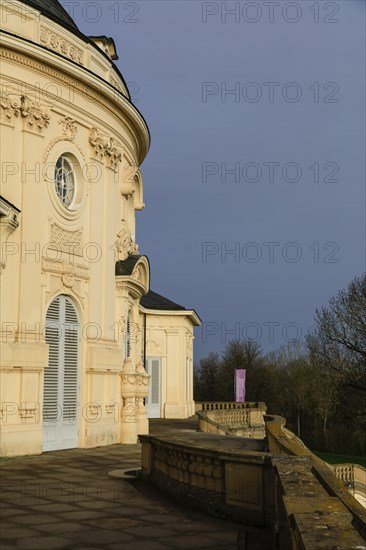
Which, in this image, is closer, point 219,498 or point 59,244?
point 219,498

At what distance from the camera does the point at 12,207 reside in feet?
51.9

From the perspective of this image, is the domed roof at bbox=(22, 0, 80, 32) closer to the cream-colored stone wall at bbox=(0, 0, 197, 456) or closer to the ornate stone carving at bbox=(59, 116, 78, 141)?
the cream-colored stone wall at bbox=(0, 0, 197, 456)

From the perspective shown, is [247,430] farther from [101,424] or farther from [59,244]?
[59,244]

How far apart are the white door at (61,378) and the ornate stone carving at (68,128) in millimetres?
4342

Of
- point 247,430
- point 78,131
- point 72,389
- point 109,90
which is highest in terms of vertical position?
point 109,90

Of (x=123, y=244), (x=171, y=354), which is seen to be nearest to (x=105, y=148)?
(x=123, y=244)

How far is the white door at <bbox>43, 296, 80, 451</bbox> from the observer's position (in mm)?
17328

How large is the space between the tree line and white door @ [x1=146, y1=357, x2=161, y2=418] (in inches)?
521

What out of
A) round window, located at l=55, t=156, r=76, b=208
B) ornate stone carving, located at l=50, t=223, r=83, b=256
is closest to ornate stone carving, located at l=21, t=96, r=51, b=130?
round window, located at l=55, t=156, r=76, b=208

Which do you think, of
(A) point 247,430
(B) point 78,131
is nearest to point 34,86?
(B) point 78,131

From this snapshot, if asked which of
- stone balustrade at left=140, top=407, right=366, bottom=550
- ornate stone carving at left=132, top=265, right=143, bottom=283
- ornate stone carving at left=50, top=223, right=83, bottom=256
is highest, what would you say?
ornate stone carving at left=50, top=223, right=83, bottom=256

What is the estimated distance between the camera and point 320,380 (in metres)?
47.4

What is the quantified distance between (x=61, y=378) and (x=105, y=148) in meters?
6.74

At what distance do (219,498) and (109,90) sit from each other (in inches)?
538
